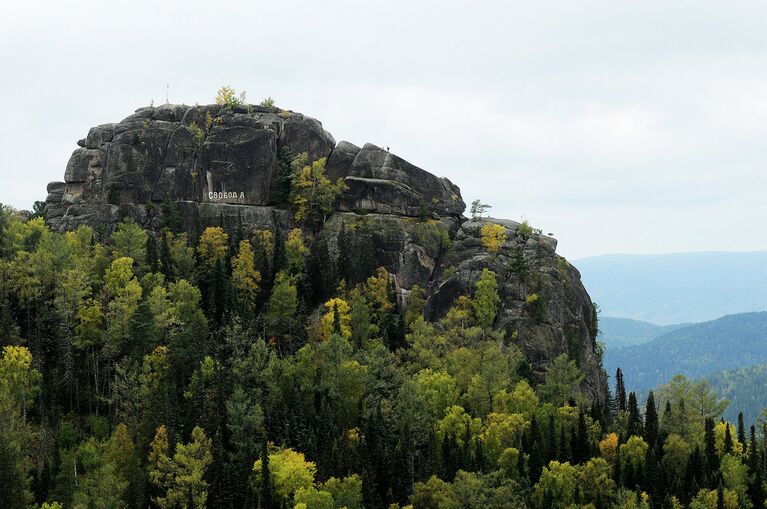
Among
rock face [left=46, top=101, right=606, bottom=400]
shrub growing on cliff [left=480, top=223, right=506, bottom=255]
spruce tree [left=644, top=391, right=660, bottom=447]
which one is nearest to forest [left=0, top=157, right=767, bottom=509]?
spruce tree [left=644, top=391, right=660, bottom=447]

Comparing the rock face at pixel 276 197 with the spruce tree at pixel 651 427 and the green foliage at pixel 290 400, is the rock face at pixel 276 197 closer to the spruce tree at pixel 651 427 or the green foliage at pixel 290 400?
the green foliage at pixel 290 400

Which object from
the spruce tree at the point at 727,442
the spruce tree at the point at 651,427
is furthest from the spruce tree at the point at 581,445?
the spruce tree at the point at 727,442

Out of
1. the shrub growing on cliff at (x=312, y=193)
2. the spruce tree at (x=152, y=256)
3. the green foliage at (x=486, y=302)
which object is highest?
the shrub growing on cliff at (x=312, y=193)

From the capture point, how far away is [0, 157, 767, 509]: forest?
→ 10306 cm

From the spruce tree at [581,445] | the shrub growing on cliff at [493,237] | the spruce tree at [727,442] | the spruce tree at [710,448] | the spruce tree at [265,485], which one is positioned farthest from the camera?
the shrub growing on cliff at [493,237]

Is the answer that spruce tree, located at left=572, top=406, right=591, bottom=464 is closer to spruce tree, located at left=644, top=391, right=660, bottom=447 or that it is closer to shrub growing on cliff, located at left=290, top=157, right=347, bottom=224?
spruce tree, located at left=644, top=391, right=660, bottom=447

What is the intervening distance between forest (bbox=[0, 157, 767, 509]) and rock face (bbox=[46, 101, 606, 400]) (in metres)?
8.32

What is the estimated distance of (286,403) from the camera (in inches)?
4587

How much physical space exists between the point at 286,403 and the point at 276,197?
5205 cm

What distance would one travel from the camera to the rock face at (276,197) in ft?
496

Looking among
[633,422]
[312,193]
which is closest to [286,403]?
[633,422]

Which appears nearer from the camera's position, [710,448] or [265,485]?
[265,485]

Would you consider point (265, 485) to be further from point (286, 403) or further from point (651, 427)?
point (651, 427)

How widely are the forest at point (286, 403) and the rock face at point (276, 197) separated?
8.32 m
